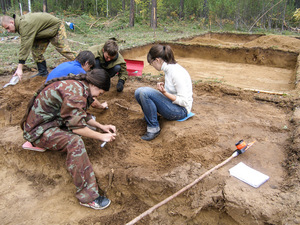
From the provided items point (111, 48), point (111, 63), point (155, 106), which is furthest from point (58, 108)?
Answer: point (111, 63)

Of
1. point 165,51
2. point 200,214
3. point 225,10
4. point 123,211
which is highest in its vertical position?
point 225,10

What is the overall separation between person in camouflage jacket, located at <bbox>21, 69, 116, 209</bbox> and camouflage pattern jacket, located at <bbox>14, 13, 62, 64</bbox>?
2.32 meters

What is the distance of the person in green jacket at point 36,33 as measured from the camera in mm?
4023

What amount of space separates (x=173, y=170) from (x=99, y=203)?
78 cm

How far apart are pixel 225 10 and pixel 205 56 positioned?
8639 millimetres

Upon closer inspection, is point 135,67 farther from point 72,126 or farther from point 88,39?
point 88,39

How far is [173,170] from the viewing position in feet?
7.63

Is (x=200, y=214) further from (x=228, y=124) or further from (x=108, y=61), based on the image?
(x=108, y=61)

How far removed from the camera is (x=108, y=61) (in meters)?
4.21

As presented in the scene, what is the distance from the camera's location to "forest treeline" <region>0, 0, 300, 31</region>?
45.2ft


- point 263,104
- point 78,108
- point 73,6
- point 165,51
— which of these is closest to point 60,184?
point 78,108

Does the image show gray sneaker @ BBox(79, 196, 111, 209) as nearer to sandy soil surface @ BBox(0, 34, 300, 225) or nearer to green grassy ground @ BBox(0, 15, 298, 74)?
sandy soil surface @ BBox(0, 34, 300, 225)

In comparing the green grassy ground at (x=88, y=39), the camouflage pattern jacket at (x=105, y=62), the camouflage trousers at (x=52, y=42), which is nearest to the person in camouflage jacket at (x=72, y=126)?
the camouflage pattern jacket at (x=105, y=62)

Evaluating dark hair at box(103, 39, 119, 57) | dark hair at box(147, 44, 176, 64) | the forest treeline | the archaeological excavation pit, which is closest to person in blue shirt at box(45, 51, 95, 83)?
dark hair at box(103, 39, 119, 57)
